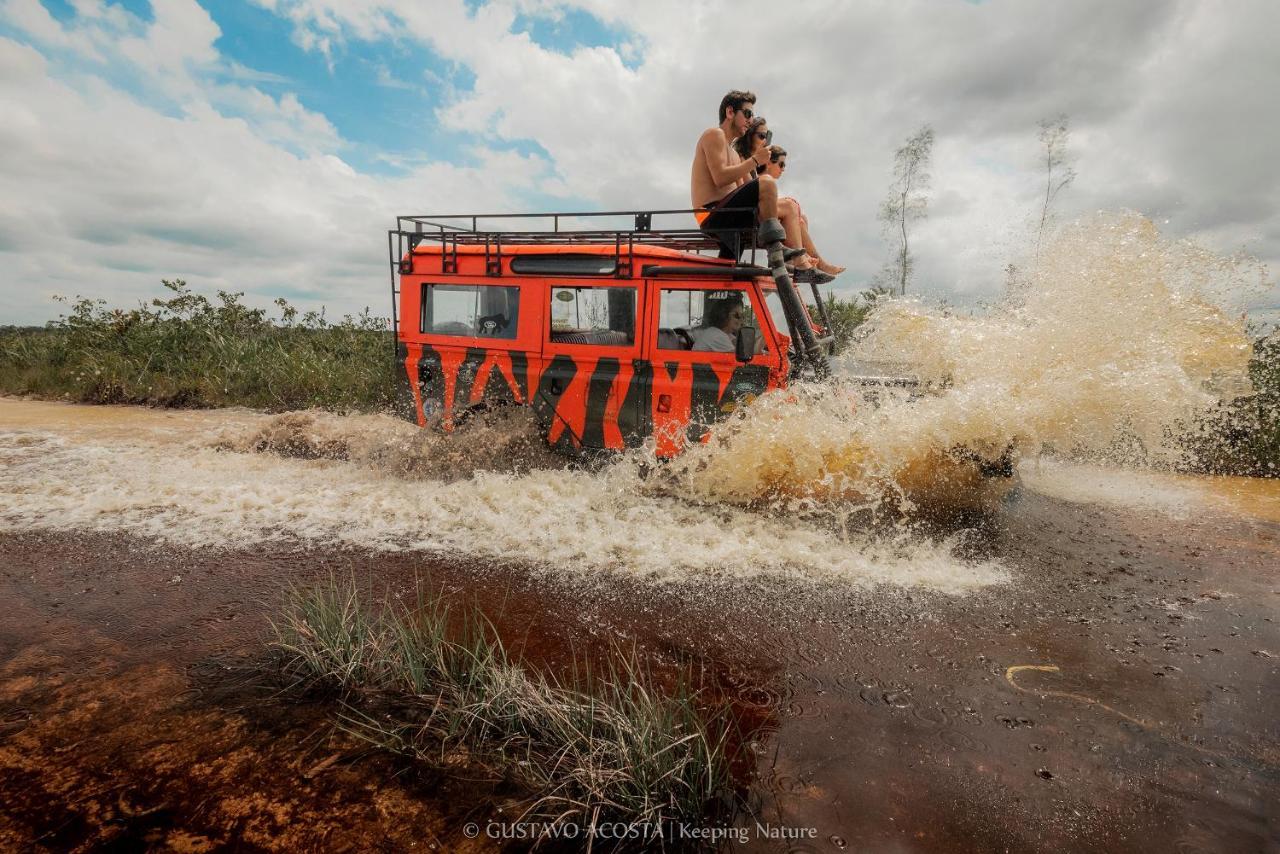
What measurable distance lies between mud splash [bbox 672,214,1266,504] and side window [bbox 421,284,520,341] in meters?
2.10

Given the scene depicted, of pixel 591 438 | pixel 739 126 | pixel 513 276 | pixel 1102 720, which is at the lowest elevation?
pixel 1102 720

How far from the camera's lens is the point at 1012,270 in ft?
21.3

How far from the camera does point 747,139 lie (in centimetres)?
582

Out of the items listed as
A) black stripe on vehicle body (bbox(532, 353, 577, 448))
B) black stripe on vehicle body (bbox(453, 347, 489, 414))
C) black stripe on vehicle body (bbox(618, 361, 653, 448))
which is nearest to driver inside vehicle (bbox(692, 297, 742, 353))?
black stripe on vehicle body (bbox(618, 361, 653, 448))

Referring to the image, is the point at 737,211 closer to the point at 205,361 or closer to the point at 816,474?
the point at 816,474

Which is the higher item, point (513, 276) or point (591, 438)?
point (513, 276)

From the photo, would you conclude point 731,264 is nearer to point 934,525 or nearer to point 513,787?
point 934,525

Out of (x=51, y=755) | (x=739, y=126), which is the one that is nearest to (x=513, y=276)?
(x=739, y=126)

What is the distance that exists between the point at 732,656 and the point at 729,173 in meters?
4.06

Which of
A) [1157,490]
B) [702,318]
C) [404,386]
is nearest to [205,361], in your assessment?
[404,386]

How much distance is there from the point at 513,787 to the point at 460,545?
2642 mm

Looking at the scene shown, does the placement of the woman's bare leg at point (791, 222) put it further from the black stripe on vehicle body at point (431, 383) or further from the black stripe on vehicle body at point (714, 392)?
the black stripe on vehicle body at point (431, 383)

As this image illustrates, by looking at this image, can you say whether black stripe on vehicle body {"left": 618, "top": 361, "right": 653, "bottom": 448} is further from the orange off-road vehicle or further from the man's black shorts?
the man's black shorts

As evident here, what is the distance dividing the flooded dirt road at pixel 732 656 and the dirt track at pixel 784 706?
1cm
